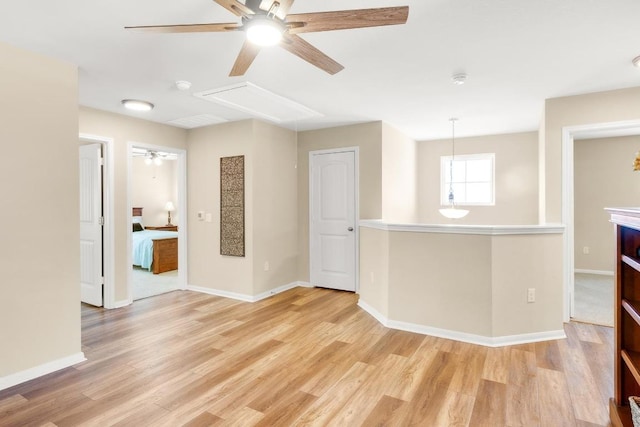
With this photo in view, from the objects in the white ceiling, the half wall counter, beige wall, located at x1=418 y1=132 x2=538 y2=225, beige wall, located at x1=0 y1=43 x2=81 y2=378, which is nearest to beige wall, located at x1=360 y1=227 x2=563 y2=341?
the half wall counter

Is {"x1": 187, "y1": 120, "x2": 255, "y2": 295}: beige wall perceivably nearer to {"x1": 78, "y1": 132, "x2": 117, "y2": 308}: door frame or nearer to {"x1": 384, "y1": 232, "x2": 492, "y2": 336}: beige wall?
{"x1": 78, "y1": 132, "x2": 117, "y2": 308}: door frame

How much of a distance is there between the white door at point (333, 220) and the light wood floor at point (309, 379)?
1.38 m

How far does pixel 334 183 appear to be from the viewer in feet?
16.8

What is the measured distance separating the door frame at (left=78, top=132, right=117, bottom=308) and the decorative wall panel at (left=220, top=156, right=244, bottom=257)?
132 cm

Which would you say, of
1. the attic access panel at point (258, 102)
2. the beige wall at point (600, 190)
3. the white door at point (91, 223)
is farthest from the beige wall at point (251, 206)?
the beige wall at point (600, 190)

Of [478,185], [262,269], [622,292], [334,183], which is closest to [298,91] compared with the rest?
[334,183]

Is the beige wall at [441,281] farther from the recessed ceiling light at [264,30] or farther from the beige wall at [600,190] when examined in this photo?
the beige wall at [600,190]

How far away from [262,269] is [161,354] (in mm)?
1895

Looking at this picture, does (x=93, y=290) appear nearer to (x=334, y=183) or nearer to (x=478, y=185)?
(x=334, y=183)

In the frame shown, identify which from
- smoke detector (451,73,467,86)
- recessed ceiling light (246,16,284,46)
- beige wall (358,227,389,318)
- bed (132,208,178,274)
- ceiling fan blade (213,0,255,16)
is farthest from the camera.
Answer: bed (132,208,178,274)

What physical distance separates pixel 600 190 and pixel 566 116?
316cm

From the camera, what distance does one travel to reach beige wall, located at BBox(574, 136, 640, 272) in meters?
5.66

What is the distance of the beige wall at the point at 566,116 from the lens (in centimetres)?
339

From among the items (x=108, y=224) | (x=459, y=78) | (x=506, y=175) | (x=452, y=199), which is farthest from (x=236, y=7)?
(x=506, y=175)
